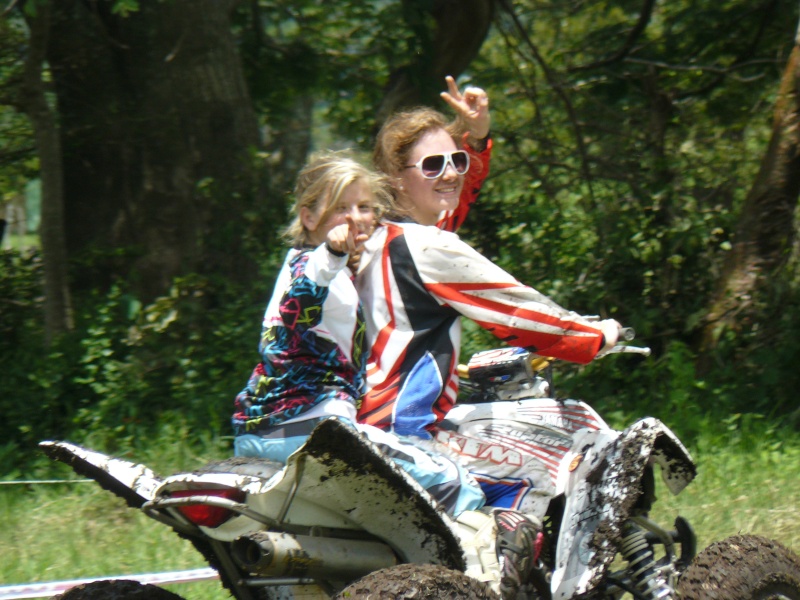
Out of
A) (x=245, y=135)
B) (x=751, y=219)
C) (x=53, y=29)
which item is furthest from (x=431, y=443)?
(x=53, y=29)

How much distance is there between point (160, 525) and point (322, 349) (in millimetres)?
2673

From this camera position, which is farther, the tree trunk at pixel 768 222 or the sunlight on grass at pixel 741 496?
the tree trunk at pixel 768 222

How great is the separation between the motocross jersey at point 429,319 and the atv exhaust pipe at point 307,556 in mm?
397

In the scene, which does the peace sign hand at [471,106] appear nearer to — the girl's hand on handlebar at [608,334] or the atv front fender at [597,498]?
the girl's hand on handlebar at [608,334]

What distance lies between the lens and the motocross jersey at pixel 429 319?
10.4ft

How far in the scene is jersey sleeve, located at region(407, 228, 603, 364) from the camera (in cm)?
316

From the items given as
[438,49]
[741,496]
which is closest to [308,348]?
[741,496]

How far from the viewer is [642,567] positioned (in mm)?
→ 3393

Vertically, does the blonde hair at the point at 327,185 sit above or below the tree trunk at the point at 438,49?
below

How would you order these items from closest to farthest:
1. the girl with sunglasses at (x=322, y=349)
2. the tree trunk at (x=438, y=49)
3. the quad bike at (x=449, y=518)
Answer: the quad bike at (x=449, y=518), the girl with sunglasses at (x=322, y=349), the tree trunk at (x=438, y=49)

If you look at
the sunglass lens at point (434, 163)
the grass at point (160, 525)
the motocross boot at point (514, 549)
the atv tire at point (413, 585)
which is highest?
the sunglass lens at point (434, 163)

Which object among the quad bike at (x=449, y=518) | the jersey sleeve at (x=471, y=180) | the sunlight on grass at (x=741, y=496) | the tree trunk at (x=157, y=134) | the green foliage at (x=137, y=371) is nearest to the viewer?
the quad bike at (x=449, y=518)

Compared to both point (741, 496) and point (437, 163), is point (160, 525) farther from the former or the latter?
point (741, 496)

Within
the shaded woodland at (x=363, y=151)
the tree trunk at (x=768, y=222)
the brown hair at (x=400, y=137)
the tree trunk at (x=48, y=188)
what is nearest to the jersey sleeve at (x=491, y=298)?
the brown hair at (x=400, y=137)
